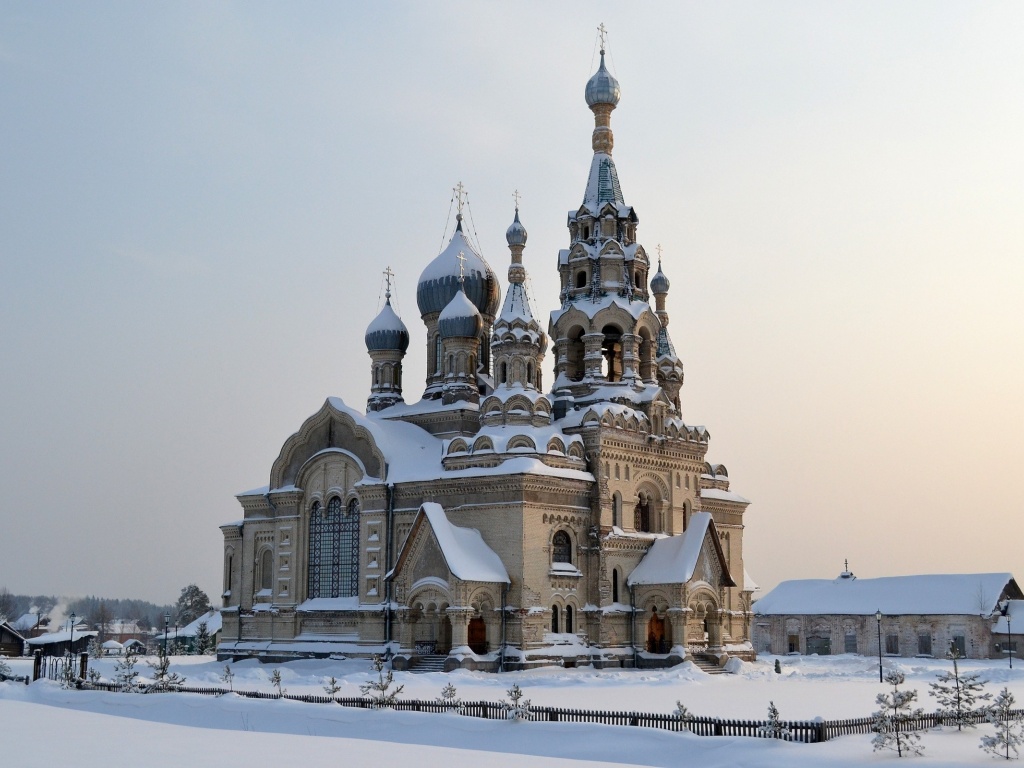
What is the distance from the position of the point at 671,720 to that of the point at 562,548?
18311mm

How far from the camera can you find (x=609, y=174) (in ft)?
147

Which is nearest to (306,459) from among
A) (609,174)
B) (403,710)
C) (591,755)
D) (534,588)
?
(534,588)

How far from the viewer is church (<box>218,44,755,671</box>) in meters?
36.5

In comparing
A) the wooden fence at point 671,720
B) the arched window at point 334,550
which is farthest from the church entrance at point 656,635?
the wooden fence at point 671,720

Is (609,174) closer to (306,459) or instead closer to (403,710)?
(306,459)

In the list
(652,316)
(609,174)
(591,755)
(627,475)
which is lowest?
(591,755)

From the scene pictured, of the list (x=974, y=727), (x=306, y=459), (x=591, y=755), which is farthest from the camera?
(x=306, y=459)

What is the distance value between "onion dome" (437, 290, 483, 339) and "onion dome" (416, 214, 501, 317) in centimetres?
170

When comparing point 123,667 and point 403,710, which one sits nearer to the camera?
point 403,710

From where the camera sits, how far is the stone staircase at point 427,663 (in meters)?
35.6

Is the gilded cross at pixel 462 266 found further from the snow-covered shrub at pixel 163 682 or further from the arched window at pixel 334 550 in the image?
the snow-covered shrub at pixel 163 682

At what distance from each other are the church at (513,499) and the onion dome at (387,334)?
8 cm

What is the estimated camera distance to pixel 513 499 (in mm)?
36438

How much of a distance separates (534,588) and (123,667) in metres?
12.0
